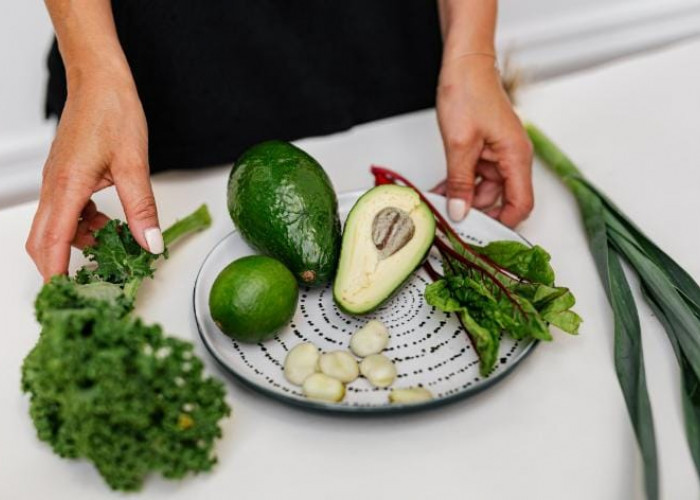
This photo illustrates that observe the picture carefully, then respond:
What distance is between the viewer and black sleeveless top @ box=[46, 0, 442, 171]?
3.83 ft

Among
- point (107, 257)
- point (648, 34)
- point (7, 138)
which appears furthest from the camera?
point (648, 34)

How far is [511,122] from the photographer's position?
105 cm

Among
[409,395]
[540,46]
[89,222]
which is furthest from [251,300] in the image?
[540,46]

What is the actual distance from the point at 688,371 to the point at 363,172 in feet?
1.92

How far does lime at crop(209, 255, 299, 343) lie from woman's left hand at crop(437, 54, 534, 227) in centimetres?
33

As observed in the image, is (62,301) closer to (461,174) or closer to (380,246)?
(380,246)

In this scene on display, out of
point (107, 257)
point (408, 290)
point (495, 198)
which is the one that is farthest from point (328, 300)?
point (495, 198)

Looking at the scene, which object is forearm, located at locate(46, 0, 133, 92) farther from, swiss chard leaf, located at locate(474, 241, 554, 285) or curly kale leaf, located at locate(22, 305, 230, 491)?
swiss chard leaf, located at locate(474, 241, 554, 285)

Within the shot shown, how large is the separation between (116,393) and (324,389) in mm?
211

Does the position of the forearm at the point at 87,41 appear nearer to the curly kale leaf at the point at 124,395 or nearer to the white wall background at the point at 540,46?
the curly kale leaf at the point at 124,395

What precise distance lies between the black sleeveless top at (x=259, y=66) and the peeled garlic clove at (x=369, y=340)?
0.51 metres

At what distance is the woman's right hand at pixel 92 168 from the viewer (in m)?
0.85

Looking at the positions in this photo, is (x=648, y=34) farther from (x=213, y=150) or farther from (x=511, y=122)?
(x=213, y=150)

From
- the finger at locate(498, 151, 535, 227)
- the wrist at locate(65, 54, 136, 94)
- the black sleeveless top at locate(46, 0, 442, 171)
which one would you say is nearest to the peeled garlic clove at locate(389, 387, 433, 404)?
the finger at locate(498, 151, 535, 227)
